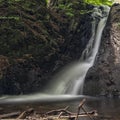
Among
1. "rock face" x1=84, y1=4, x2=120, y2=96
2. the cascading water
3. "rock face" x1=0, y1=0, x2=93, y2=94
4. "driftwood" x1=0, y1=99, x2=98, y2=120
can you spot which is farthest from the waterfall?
"driftwood" x1=0, y1=99, x2=98, y2=120

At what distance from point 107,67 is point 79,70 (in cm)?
283

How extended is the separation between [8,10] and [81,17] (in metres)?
6.41

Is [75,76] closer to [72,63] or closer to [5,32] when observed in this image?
[72,63]

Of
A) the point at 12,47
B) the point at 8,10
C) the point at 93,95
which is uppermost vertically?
the point at 8,10

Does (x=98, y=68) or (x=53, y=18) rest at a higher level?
(x=53, y=18)

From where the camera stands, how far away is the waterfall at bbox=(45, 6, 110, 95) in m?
25.2

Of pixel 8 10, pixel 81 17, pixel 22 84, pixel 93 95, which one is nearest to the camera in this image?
pixel 93 95

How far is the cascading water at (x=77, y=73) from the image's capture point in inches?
969

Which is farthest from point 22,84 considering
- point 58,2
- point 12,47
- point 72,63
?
point 58,2

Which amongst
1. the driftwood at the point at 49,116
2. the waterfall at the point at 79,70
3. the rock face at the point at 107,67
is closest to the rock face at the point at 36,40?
the waterfall at the point at 79,70

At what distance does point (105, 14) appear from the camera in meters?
31.3

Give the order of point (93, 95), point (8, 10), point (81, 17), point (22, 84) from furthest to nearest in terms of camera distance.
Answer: point (81, 17) → point (8, 10) → point (22, 84) → point (93, 95)

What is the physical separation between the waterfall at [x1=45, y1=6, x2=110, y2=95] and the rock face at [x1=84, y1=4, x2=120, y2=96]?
94cm

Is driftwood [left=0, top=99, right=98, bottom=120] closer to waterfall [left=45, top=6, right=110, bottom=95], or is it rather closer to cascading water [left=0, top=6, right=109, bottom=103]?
cascading water [left=0, top=6, right=109, bottom=103]
